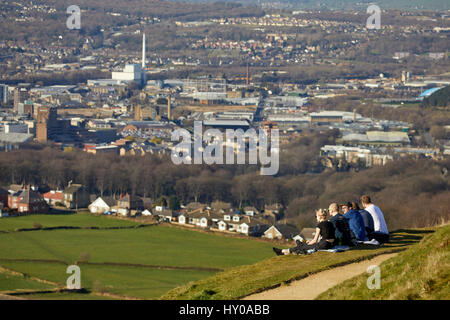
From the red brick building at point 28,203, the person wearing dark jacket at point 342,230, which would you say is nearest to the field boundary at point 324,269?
the person wearing dark jacket at point 342,230

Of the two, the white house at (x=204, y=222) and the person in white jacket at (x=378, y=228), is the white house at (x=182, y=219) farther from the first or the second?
the person in white jacket at (x=378, y=228)

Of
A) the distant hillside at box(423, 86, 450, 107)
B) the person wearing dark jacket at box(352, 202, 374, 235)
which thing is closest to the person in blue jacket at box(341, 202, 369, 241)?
the person wearing dark jacket at box(352, 202, 374, 235)

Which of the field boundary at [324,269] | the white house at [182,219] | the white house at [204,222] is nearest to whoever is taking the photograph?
the field boundary at [324,269]

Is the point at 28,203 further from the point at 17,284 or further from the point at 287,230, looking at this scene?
the point at 17,284

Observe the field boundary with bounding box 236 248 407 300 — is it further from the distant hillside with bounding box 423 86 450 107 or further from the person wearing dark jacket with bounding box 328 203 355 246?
the distant hillside with bounding box 423 86 450 107

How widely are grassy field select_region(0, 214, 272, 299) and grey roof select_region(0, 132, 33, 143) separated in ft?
83.2

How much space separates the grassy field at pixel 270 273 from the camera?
855cm

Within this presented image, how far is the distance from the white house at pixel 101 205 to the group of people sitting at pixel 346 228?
2137 centimetres

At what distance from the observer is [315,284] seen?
8273mm

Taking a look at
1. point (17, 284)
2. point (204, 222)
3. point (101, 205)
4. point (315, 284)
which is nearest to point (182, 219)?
point (204, 222)

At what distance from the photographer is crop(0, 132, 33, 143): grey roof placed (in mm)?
53469

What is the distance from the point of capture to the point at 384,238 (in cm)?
1014
